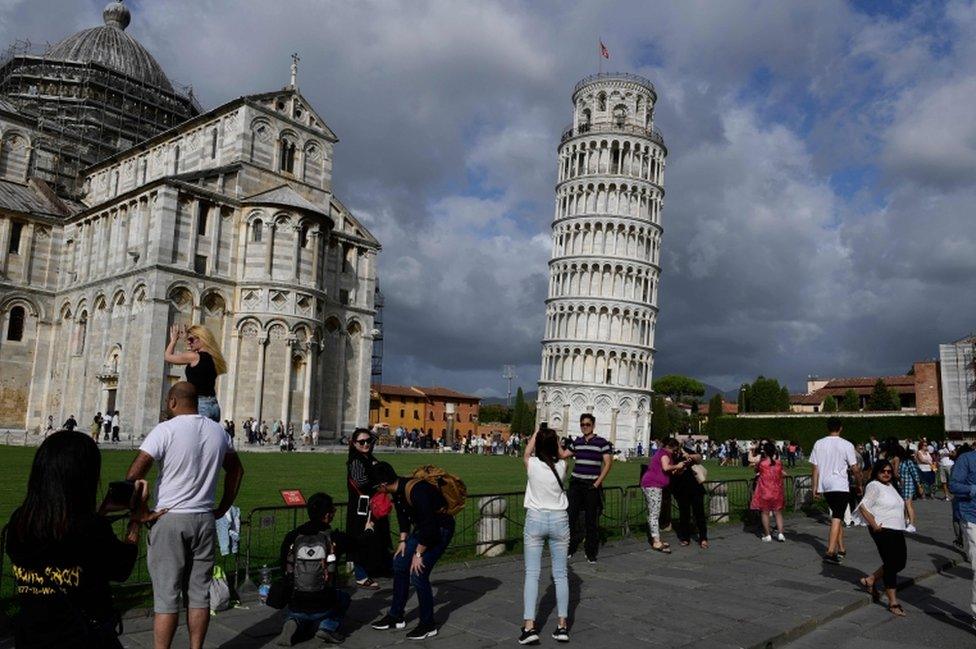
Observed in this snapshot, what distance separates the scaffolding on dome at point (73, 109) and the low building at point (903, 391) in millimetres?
59811

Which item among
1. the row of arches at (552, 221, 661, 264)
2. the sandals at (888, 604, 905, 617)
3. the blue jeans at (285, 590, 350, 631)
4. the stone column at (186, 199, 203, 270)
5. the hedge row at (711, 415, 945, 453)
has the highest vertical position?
the row of arches at (552, 221, 661, 264)

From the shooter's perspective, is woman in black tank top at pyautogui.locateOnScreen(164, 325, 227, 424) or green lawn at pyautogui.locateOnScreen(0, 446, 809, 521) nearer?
woman in black tank top at pyautogui.locateOnScreen(164, 325, 227, 424)

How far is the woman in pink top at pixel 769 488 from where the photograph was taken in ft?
41.2

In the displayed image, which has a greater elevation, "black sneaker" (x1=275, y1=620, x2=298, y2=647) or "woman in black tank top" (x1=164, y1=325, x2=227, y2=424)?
"woman in black tank top" (x1=164, y1=325, x2=227, y2=424)

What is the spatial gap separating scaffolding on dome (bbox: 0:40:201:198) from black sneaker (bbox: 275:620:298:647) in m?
49.3

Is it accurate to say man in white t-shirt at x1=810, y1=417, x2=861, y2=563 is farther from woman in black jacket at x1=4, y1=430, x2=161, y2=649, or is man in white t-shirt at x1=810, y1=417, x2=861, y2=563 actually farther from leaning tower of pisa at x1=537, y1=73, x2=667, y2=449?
leaning tower of pisa at x1=537, y1=73, x2=667, y2=449

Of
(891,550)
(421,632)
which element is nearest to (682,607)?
(891,550)

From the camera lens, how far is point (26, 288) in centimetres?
4019

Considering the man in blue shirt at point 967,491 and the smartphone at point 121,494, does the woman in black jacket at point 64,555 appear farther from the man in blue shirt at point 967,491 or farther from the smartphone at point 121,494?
the man in blue shirt at point 967,491

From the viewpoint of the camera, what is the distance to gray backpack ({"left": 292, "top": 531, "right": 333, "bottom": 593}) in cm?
600

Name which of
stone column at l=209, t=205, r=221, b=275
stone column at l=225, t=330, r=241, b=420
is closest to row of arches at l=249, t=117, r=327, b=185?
stone column at l=209, t=205, r=221, b=275

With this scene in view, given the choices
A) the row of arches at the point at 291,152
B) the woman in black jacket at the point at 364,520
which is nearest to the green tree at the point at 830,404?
the row of arches at the point at 291,152

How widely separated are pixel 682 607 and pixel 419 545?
3182 mm

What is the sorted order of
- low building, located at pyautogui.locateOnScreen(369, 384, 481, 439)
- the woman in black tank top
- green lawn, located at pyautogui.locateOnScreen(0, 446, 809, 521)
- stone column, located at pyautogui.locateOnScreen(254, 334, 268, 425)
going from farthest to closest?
low building, located at pyautogui.locateOnScreen(369, 384, 481, 439) → stone column, located at pyautogui.locateOnScreen(254, 334, 268, 425) → green lawn, located at pyautogui.locateOnScreen(0, 446, 809, 521) → the woman in black tank top
